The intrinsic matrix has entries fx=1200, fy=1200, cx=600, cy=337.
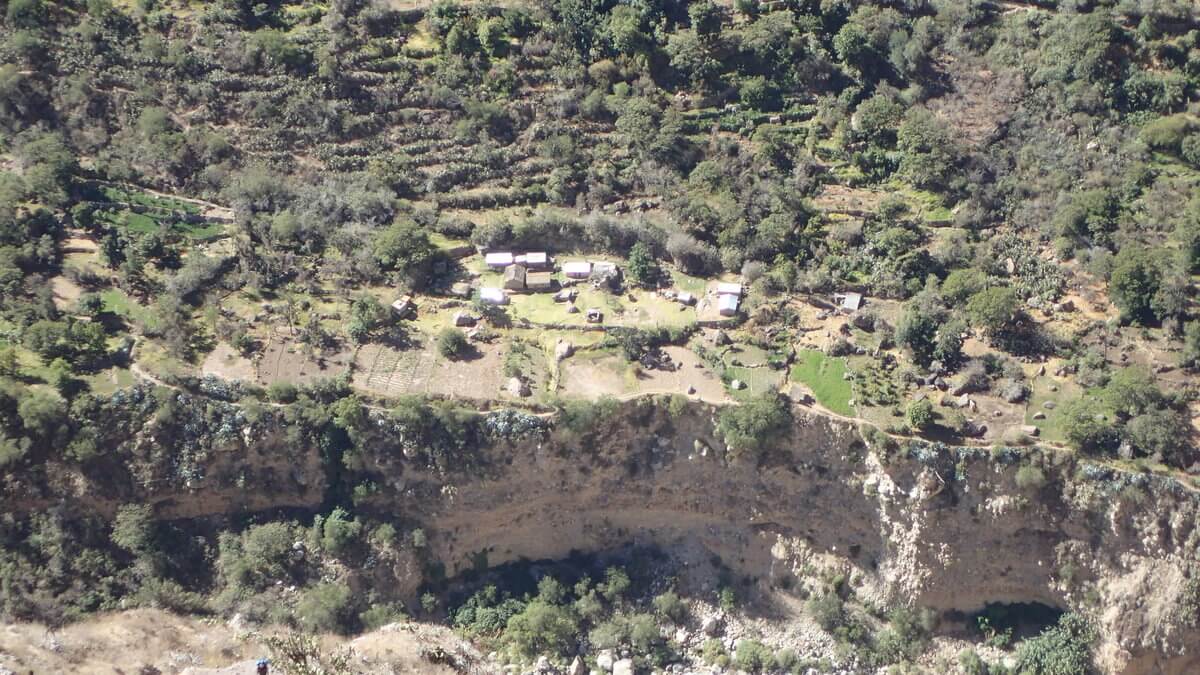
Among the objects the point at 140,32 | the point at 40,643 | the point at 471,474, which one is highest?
the point at 140,32

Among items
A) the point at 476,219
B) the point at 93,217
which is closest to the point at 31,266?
the point at 93,217

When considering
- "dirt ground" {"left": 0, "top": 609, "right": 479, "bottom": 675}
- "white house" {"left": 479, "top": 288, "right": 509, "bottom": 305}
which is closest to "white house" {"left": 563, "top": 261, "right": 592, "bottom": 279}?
"white house" {"left": 479, "top": 288, "right": 509, "bottom": 305}

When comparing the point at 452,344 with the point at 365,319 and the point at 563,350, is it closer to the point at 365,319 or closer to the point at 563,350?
the point at 365,319

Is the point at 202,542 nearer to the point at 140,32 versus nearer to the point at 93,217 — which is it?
the point at 93,217

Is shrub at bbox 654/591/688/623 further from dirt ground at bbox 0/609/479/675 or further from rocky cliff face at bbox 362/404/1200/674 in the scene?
dirt ground at bbox 0/609/479/675

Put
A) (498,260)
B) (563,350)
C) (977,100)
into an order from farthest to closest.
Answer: (977,100) → (498,260) → (563,350)

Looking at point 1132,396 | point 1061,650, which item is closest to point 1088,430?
point 1132,396
